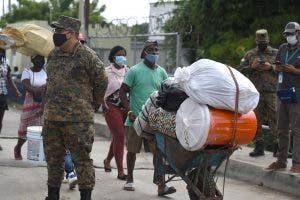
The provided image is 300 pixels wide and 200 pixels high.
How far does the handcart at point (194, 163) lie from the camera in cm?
525

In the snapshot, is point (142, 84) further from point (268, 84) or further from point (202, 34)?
point (202, 34)

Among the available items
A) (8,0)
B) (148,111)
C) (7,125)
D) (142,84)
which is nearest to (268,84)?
(142,84)

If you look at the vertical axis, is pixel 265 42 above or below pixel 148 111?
above

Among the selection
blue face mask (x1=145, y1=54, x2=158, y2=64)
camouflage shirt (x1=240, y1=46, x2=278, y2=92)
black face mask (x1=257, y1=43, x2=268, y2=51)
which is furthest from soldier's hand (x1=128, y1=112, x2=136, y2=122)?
black face mask (x1=257, y1=43, x2=268, y2=51)

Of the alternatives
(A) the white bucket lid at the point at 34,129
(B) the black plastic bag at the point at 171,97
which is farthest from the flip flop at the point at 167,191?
(A) the white bucket lid at the point at 34,129

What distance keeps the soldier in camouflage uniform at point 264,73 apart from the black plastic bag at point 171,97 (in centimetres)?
312

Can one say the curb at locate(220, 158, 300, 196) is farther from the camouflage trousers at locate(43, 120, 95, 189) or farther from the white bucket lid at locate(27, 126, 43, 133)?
the camouflage trousers at locate(43, 120, 95, 189)

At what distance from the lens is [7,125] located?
14180mm

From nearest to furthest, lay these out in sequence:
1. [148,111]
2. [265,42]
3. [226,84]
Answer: [226,84] → [148,111] → [265,42]

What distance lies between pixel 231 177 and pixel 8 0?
43849 millimetres

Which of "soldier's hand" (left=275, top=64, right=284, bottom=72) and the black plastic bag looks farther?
"soldier's hand" (left=275, top=64, right=284, bottom=72)

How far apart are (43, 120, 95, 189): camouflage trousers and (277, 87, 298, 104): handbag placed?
261 cm

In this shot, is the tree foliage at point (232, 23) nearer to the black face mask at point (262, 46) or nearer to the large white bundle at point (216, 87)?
the black face mask at point (262, 46)

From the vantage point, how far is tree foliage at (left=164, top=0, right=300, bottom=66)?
42.3 feet
